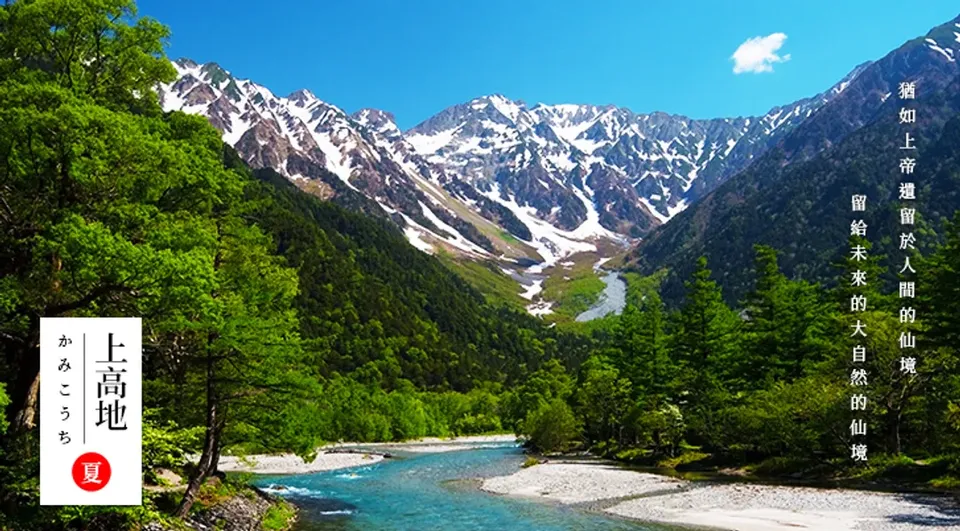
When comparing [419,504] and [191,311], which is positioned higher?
[191,311]

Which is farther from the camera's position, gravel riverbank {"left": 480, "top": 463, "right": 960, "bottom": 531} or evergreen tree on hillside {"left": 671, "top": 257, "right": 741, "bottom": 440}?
evergreen tree on hillside {"left": 671, "top": 257, "right": 741, "bottom": 440}

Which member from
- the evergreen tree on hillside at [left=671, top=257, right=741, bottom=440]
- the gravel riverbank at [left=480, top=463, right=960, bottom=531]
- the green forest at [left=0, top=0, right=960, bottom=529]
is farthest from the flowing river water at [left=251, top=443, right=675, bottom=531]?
the evergreen tree on hillside at [left=671, top=257, right=741, bottom=440]

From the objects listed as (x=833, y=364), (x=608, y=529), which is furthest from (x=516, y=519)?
(x=833, y=364)

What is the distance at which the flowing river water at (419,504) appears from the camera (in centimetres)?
3822

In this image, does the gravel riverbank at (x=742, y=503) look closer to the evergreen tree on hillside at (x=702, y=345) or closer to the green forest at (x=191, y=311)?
the green forest at (x=191, y=311)

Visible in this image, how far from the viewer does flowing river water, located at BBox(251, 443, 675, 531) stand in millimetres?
38219

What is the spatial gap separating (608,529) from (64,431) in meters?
26.9

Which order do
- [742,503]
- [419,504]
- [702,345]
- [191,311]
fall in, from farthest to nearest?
[702,345] → [419,504] → [742,503] → [191,311]

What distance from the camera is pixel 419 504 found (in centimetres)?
4756

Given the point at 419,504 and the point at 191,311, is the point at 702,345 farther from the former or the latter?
the point at 191,311

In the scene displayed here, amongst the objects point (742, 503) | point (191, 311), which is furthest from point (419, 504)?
point (191, 311)

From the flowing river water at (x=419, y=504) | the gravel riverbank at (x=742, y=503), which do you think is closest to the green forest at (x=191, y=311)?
the gravel riverbank at (x=742, y=503)

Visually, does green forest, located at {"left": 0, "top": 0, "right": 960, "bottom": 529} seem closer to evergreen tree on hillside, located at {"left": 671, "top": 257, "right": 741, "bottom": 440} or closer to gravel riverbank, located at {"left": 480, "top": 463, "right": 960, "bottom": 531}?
evergreen tree on hillside, located at {"left": 671, "top": 257, "right": 741, "bottom": 440}

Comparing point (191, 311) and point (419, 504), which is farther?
point (419, 504)
